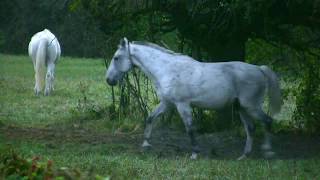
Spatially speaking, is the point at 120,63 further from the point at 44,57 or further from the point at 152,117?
the point at 44,57

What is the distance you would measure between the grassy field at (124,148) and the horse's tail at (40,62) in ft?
4.43

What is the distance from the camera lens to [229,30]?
11398mm

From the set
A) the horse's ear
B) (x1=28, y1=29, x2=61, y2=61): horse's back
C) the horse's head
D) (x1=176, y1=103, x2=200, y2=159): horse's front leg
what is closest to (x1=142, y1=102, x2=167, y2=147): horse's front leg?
(x1=176, y1=103, x2=200, y2=159): horse's front leg

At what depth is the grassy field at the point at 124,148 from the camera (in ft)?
28.9

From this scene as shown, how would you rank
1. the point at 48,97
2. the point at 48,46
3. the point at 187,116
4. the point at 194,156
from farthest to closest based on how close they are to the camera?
1. the point at 48,46
2. the point at 48,97
3. the point at 187,116
4. the point at 194,156

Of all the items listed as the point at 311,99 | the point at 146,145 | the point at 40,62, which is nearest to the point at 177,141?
the point at 146,145

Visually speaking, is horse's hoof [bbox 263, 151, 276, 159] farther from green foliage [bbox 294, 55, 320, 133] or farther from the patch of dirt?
green foliage [bbox 294, 55, 320, 133]

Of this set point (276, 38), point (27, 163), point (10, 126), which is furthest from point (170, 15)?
point (27, 163)

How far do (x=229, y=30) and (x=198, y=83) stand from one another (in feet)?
4.06

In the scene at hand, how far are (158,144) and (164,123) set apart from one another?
1692 mm

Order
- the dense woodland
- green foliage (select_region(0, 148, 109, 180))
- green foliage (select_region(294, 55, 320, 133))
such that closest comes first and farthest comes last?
green foliage (select_region(0, 148, 109, 180)) → the dense woodland → green foliage (select_region(294, 55, 320, 133))

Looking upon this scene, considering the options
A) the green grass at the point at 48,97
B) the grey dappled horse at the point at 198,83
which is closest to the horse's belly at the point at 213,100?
the grey dappled horse at the point at 198,83

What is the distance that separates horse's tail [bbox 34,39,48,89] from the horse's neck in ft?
29.3

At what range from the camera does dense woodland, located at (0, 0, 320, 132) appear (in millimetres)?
10805
